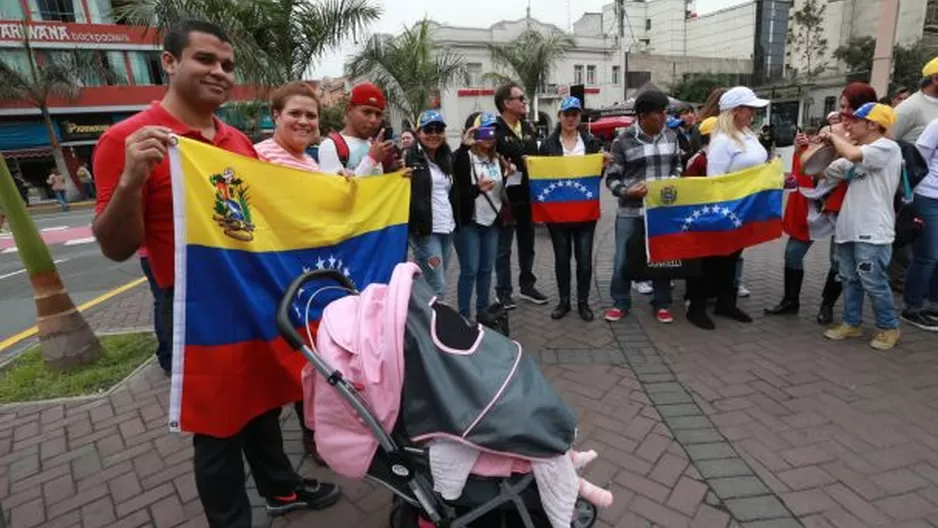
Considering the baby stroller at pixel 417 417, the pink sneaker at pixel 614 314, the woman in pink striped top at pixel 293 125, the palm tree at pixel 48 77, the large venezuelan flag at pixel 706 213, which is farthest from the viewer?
the palm tree at pixel 48 77

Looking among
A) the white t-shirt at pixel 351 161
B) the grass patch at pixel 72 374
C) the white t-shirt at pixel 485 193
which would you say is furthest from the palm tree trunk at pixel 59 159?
the white t-shirt at pixel 351 161

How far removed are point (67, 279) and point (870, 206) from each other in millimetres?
10753

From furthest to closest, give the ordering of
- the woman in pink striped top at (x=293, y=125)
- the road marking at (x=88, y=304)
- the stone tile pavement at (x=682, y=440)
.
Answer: the road marking at (x=88, y=304), the woman in pink striped top at (x=293, y=125), the stone tile pavement at (x=682, y=440)

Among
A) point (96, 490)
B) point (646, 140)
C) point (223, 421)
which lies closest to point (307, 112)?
point (223, 421)

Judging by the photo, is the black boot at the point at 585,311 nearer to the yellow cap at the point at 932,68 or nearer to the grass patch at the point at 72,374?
the yellow cap at the point at 932,68

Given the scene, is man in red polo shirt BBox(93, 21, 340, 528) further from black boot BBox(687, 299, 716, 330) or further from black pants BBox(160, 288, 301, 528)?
black boot BBox(687, 299, 716, 330)

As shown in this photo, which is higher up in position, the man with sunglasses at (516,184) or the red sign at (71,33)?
the red sign at (71,33)

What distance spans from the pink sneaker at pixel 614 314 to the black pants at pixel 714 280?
639 millimetres

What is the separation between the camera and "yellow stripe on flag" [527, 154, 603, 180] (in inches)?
199

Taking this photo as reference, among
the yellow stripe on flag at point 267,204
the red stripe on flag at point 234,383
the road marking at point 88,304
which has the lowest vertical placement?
the road marking at point 88,304

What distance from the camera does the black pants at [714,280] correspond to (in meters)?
4.84

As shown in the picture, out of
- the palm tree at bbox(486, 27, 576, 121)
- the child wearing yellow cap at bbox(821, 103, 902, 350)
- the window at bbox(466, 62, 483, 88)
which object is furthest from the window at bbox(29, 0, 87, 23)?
the child wearing yellow cap at bbox(821, 103, 902, 350)

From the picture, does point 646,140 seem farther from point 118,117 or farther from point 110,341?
point 118,117

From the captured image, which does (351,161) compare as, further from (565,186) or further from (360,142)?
(565,186)
